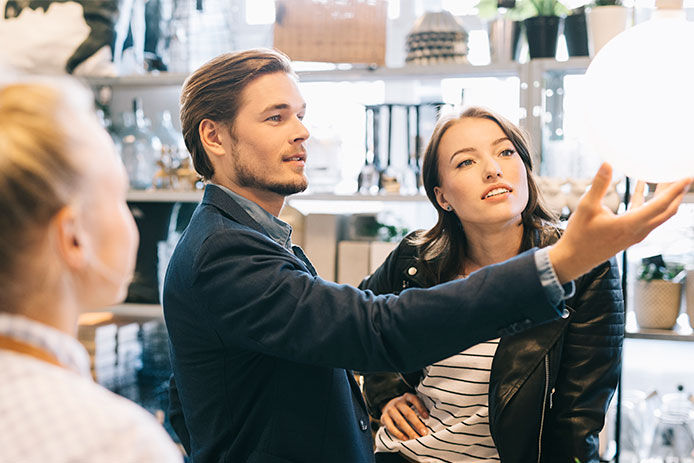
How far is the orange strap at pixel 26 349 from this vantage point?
2.15ft

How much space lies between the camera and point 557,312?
969 millimetres

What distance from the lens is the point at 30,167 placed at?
2.10 ft

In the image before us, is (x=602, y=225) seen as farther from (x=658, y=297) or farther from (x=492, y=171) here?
(x=658, y=297)

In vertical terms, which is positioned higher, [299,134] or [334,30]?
[334,30]

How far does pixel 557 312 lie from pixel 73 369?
61cm

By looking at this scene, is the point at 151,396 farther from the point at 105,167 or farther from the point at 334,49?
the point at 105,167

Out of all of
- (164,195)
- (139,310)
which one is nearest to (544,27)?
(164,195)

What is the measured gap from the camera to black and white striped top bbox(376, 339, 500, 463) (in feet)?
5.46

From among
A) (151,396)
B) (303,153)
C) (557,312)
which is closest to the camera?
(557,312)

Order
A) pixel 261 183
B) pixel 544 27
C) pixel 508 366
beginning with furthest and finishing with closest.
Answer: pixel 544 27
pixel 508 366
pixel 261 183

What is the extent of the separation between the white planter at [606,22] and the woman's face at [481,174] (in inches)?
31.2

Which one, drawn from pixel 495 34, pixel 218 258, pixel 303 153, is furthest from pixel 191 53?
pixel 218 258

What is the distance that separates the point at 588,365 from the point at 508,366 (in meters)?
0.20

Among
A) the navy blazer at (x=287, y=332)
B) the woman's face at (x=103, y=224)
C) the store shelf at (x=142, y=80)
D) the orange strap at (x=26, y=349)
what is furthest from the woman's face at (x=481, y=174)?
the store shelf at (x=142, y=80)
